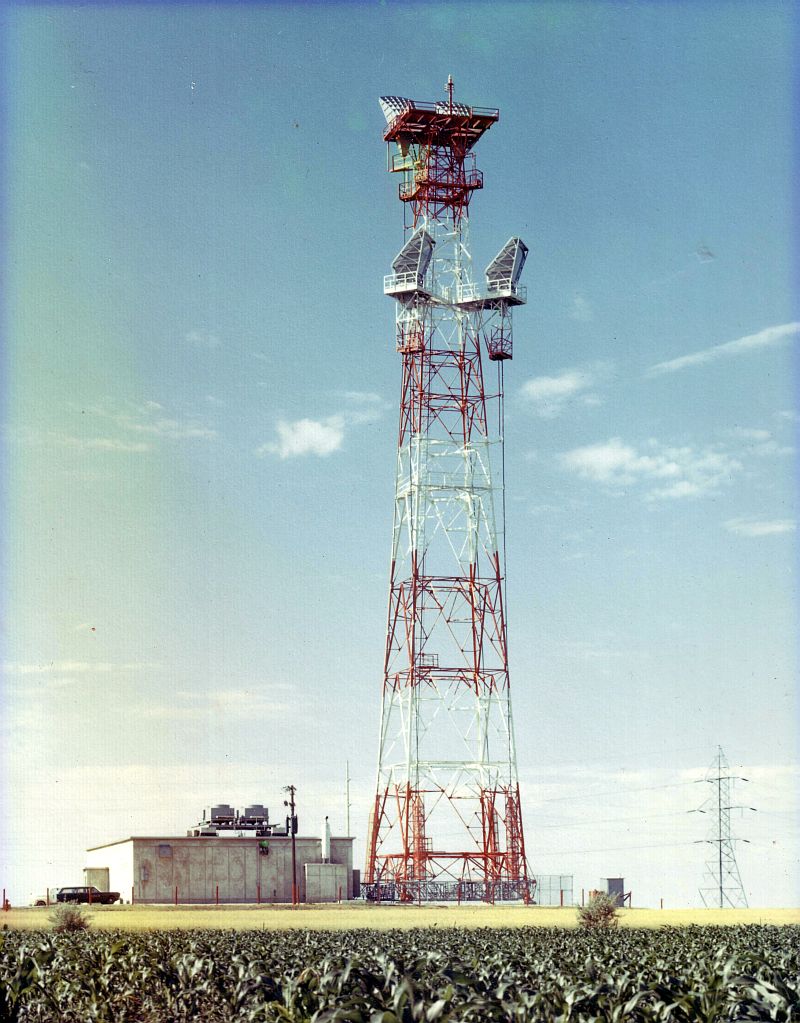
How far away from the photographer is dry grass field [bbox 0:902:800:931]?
192 ft

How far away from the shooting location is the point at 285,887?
285ft

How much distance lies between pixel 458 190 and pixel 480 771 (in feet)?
101

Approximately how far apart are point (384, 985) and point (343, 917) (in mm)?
49802

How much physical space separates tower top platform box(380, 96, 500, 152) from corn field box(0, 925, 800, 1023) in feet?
182

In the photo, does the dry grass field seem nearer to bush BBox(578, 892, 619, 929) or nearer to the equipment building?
bush BBox(578, 892, 619, 929)

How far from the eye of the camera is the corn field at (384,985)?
15234 mm

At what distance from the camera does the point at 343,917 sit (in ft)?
217

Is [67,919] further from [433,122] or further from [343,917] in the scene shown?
[433,122]

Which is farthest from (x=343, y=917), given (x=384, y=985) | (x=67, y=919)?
(x=384, y=985)

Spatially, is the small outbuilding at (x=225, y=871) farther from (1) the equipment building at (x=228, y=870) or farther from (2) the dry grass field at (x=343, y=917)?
(2) the dry grass field at (x=343, y=917)

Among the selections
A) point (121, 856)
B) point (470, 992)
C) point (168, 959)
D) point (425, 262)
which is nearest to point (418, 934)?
point (168, 959)

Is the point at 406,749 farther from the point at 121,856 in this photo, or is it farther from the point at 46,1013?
the point at 46,1013

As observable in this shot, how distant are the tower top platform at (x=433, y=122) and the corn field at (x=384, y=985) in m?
55.4

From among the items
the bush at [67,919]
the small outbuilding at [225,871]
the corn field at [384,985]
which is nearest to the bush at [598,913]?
the bush at [67,919]
